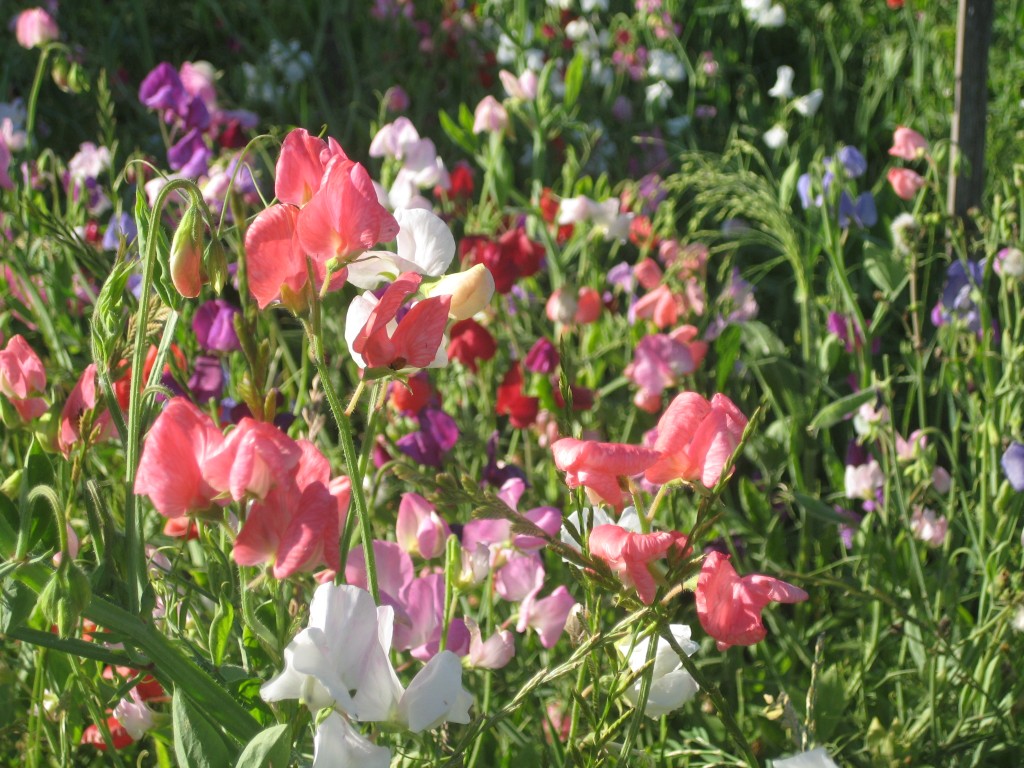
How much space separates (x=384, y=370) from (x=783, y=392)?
3.62 ft

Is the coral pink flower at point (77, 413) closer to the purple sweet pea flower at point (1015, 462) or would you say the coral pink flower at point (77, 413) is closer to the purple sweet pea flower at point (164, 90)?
the purple sweet pea flower at point (1015, 462)

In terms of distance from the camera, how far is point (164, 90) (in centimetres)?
161

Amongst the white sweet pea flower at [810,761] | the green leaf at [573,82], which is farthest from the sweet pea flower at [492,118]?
the white sweet pea flower at [810,761]

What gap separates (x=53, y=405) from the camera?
28.9 inches

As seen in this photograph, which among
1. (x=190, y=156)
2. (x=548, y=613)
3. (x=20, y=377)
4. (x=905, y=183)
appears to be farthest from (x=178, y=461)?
(x=905, y=183)

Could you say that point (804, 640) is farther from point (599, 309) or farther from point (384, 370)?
point (384, 370)

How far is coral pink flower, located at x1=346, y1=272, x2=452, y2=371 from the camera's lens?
55 centimetres

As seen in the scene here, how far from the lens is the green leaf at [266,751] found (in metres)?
0.49

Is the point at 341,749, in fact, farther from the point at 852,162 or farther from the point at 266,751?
the point at 852,162

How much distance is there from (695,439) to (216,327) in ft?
2.16

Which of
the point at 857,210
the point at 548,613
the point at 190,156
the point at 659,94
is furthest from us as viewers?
the point at 659,94

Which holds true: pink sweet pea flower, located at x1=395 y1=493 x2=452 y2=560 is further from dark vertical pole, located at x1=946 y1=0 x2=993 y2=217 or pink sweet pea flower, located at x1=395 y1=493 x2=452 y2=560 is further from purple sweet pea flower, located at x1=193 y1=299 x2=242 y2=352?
dark vertical pole, located at x1=946 y1=0 x2=993 y2=217

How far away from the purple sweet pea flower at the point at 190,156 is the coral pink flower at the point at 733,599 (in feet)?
3.73

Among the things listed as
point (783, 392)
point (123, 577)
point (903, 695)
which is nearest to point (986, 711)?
point (903, 695)
